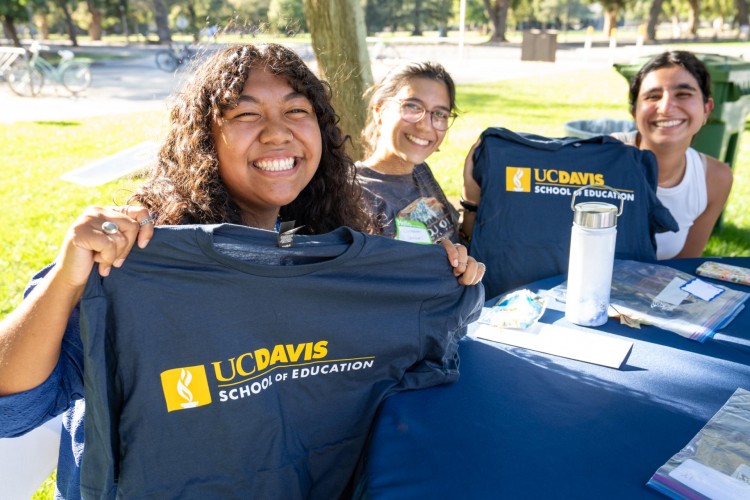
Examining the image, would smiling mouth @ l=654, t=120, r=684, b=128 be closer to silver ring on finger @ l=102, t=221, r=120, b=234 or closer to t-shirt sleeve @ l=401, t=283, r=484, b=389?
t-shirt sleeve @ l=401, t=283, r=484, b=389

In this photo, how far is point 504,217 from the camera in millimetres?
2650

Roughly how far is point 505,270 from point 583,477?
1.53 metres

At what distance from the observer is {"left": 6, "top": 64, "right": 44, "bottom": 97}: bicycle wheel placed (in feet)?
44.3

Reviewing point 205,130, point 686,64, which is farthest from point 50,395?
point 686,64

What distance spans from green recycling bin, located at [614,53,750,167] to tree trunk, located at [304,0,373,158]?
195 centimetres

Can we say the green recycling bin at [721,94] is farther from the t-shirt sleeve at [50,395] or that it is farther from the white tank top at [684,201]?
the t-shirt sleeve at [50,395]

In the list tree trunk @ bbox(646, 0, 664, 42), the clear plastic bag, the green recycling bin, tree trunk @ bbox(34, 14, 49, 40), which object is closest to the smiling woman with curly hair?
the clear plastic bag

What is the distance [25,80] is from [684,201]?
47.3 ft

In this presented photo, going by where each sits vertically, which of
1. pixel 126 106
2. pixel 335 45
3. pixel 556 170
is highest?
pixel 335 45

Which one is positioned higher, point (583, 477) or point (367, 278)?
point (367, 278)

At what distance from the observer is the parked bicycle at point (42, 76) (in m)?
13.4

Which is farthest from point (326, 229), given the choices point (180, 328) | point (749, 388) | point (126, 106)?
point (126, 106)

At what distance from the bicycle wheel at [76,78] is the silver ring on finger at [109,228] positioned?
1399cm

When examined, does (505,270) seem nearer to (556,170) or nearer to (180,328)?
(556,170)
